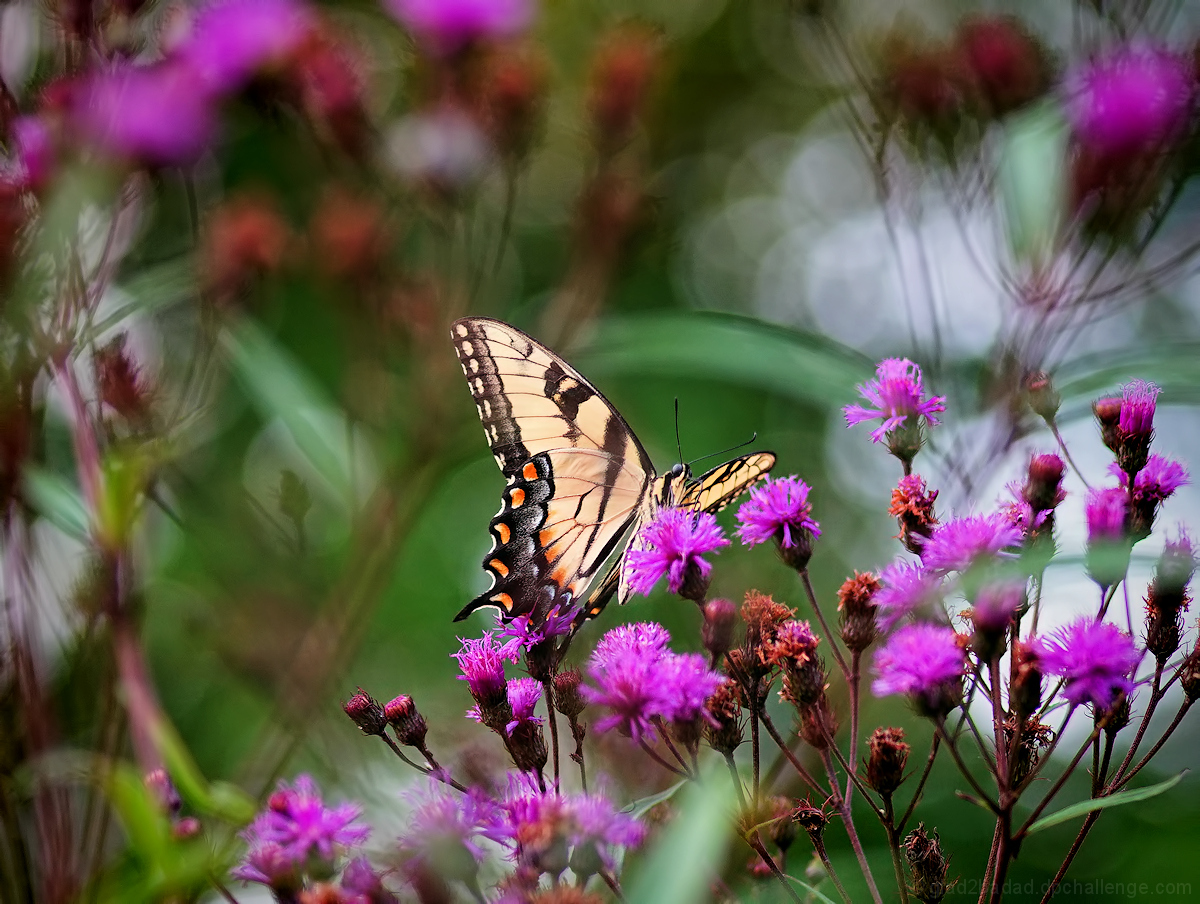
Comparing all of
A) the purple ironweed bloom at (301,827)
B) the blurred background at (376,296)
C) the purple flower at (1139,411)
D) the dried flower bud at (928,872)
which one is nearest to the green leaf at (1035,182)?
the blurred background at (376,296)

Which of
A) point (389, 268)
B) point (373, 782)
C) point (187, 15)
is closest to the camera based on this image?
point (373, 782)

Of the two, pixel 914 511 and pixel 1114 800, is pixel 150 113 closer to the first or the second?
pixel 914 511

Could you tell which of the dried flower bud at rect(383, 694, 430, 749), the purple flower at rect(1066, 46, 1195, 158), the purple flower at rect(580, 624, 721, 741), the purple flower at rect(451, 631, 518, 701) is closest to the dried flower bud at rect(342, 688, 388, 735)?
the dried flower bud at rect(383, 694, 430, 749)

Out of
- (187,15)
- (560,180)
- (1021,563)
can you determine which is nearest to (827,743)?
(1021,563)

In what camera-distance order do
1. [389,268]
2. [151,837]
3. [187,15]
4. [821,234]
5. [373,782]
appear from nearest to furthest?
[151,837]
[373,782]
[187,15]
[389,268]
[821,234]

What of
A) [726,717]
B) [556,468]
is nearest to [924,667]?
[726,717]

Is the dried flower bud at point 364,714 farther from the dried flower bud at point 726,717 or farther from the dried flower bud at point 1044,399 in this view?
the dried flower bud at point 1044,399

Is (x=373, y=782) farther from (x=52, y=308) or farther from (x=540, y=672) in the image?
(x=52, y=308)

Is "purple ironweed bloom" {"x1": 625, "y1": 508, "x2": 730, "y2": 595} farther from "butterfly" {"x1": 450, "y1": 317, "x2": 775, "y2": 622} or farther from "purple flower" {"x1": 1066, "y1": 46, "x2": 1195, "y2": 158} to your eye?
"purple flower" {"x1": 1066, "y1": 46, "x2": 1195, "y2": 158}
